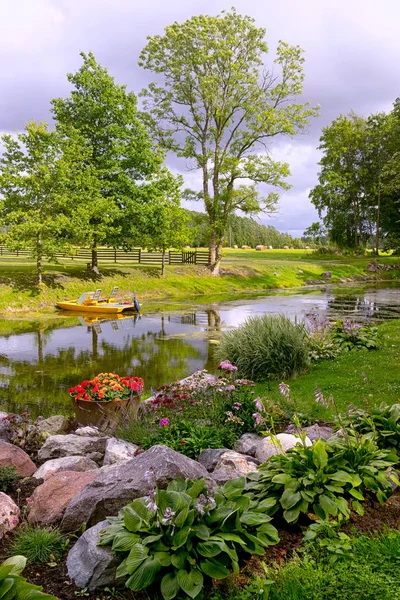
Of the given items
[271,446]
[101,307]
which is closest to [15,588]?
[271,446]

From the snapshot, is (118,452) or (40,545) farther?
(118,452)

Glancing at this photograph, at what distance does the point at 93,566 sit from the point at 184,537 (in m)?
0.72

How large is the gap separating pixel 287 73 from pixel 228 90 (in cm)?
473

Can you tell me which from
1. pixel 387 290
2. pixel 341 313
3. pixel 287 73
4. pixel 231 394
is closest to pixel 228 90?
pixel 287 73

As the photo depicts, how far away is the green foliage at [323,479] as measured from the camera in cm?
413

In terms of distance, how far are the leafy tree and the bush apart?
1821 centimetres

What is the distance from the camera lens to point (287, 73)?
1522 inches

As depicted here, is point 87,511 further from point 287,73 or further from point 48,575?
point 287,73

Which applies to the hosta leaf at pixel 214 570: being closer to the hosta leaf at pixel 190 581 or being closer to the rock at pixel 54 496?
the hosta leaf at pixel 190 581

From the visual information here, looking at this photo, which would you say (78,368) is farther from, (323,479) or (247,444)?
(323,479)

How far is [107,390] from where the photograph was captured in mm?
8133

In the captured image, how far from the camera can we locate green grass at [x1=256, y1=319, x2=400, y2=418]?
8242 millimetres

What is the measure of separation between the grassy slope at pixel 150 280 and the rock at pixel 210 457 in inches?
823

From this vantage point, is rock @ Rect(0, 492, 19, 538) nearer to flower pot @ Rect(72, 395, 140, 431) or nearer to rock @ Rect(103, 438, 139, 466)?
rock @ Rect(103, 438, 139, 466)
